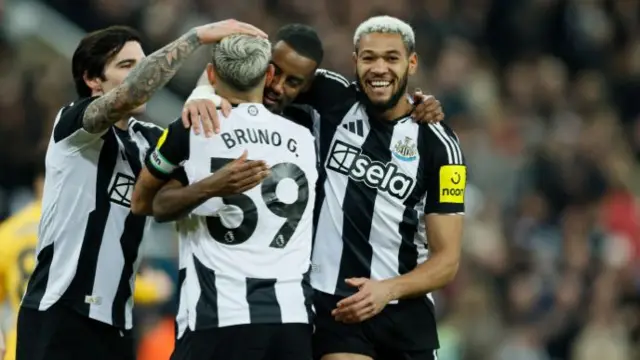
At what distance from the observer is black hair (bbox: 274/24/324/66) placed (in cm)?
693

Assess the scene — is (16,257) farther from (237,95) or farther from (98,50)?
(237,95)

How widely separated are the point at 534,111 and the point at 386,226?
902 cm

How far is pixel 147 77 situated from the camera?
6512mm

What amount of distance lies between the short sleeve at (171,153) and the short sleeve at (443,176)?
1.34 meters

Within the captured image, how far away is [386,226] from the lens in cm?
705

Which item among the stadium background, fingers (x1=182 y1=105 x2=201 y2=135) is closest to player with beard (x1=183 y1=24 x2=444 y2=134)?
fingers (x1=182 y1=105 x2=201 y2=135)

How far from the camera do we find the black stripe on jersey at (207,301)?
6.23 metres

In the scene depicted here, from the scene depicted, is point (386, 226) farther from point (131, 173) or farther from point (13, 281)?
point (13, 281)


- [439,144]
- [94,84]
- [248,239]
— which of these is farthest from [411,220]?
[94,84]

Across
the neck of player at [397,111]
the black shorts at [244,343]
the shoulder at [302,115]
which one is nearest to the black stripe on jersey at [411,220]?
the neck of player at [397,111]

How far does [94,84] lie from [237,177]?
1226mm

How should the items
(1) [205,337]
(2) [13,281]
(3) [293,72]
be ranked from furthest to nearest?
(2) [13,281]
(3) [293,72]
(1) [205,337]

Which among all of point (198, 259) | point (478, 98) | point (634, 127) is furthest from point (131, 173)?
point (634, 127)

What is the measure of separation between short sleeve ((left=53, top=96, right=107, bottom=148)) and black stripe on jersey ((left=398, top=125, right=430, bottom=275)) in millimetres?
1532
